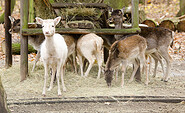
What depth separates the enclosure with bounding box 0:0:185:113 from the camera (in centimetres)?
592

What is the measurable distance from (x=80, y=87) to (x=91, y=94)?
926 mm

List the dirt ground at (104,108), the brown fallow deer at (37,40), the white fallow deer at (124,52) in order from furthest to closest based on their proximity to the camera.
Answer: the brown fallow deer at (37,40) < the white fallow deer at (124,52) < the dirt ground at (104,108)

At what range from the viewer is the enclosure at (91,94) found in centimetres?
592

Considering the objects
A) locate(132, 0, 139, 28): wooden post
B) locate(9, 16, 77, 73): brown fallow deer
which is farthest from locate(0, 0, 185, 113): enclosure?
locate(9, 16, 77, 73): brown fallow deer

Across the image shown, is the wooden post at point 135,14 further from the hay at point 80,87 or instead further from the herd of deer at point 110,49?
the hay at point 80,87

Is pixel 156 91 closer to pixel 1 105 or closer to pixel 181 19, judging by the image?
pixel 1 105

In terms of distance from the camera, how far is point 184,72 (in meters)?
10.4

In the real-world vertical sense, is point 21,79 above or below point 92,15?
below

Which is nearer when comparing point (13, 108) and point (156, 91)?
point (13, 108)

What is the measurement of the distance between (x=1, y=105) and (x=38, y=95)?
2570mm

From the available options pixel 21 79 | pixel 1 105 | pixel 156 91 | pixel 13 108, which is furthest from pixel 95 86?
pixel 1 105

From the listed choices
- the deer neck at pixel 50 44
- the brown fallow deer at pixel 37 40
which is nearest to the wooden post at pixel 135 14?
the brown fallow deer at pixel 37 40

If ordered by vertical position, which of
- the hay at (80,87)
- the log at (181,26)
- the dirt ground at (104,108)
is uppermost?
the log at (181,26)

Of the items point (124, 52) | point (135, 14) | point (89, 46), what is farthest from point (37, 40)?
point (135, 14)
